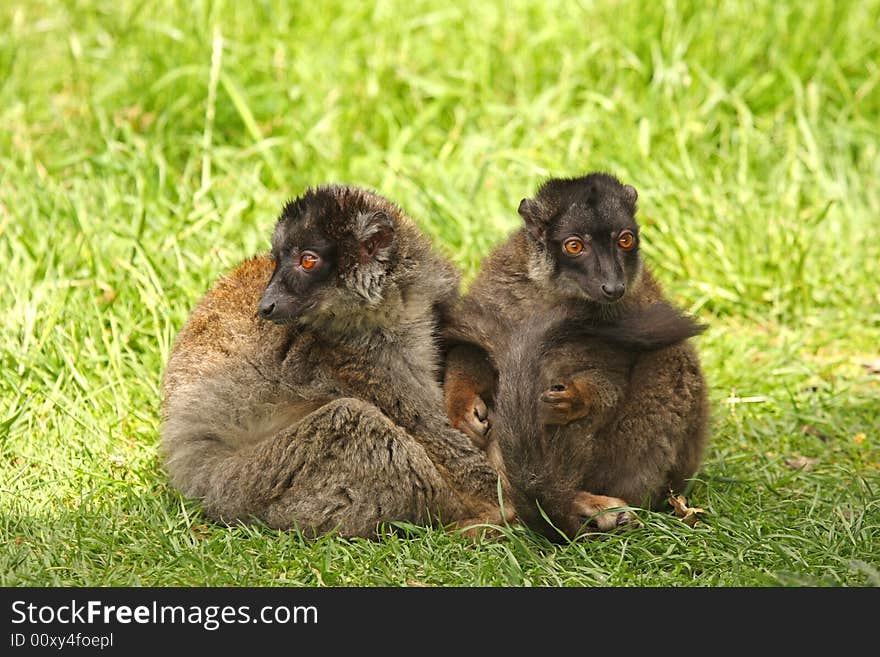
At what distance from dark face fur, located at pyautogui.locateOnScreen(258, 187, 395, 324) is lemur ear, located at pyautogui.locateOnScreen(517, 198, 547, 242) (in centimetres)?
64

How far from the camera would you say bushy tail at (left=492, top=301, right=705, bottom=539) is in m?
5.21

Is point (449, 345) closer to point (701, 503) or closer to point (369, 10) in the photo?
point (701, 503)

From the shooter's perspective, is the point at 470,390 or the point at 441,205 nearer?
the point at 470,390

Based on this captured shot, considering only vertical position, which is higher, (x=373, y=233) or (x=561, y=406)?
(x=373, y=233)

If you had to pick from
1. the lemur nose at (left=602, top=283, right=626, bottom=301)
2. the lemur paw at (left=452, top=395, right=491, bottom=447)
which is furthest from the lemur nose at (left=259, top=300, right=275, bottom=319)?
the lemur nose at (left=602, top=283, right=626, bottom=301)

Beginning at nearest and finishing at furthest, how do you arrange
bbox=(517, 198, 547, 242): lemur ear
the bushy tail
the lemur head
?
the bushy tail
the lemur head
bbox=(517, 198, 547, 242): lemur ear

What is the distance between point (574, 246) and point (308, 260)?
1.18m

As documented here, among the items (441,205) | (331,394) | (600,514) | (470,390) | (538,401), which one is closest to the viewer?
(538,401)

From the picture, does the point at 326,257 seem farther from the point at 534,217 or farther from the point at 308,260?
the point at 534,217

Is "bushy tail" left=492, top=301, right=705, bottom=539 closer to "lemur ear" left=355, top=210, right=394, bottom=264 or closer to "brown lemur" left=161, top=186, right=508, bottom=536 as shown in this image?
"brown lemur" left=161, top=186, right=508, bottom=536

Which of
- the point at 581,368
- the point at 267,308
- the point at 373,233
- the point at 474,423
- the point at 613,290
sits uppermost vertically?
the point at 373,233

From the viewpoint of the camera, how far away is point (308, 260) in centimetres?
549

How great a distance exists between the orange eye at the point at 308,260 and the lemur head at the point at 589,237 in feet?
3.31

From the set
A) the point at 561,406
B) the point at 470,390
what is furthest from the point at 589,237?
the point at 470,390
